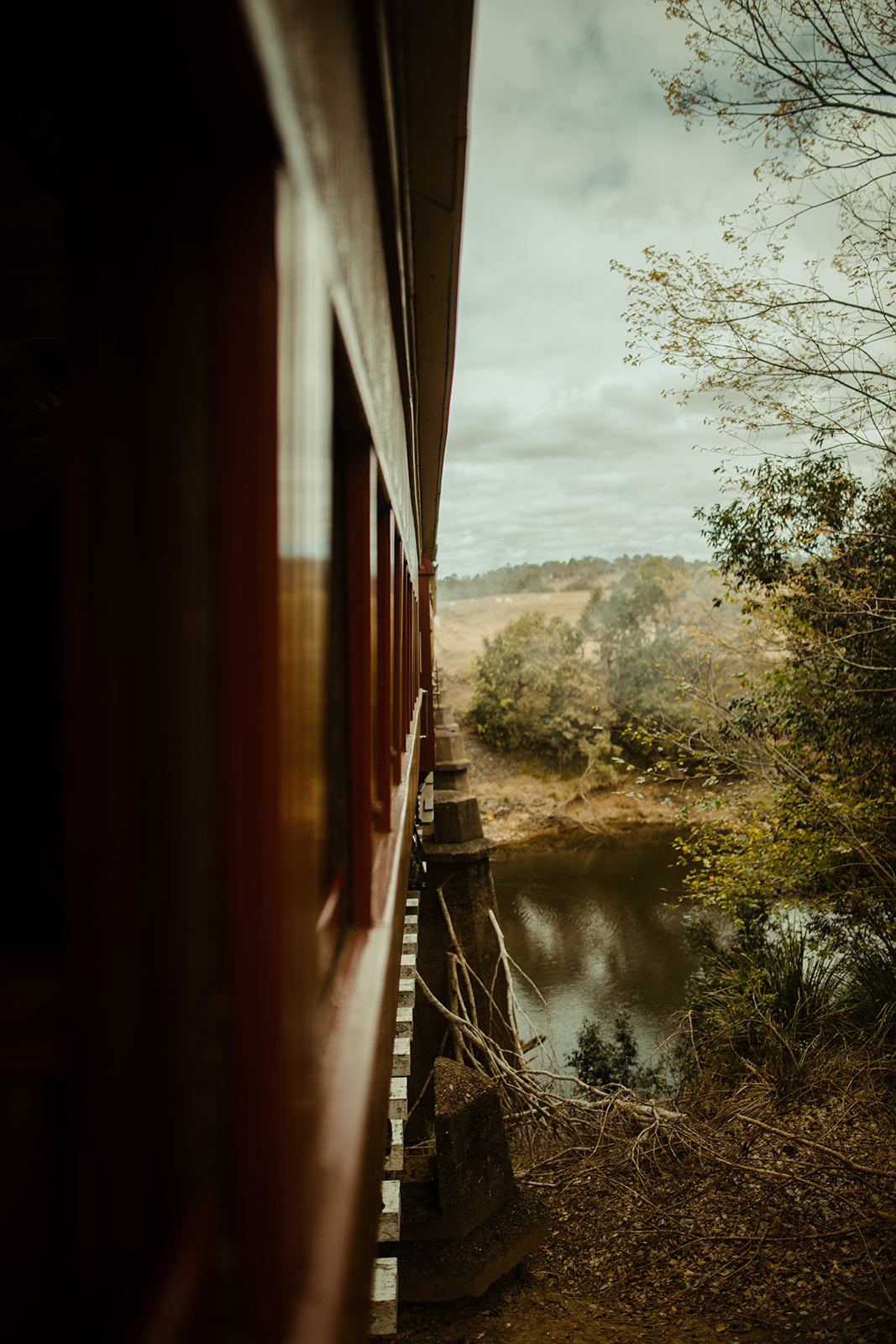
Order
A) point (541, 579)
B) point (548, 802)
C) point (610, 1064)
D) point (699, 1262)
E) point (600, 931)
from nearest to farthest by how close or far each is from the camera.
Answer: point (699, 1262)
point (610, 1064)
point (600, 931)
point (548, 802)
point (541, 579)

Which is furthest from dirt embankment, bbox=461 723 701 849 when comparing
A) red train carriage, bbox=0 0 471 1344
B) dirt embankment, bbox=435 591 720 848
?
red train carriage, bbox=0 0 471 1344

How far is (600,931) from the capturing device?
16.2 meters

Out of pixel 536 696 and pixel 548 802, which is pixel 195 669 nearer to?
pixel 548 802

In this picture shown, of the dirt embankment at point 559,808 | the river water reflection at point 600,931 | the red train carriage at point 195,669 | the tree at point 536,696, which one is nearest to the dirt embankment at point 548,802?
the dirt embankment at point 559,808

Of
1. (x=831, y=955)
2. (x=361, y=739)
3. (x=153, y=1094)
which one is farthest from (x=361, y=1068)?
(x=831, y=955)

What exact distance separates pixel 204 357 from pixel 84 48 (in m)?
0.34

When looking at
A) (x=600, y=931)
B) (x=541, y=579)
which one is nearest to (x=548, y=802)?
(x=600, y=931)

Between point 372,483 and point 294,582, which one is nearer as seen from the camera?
point 294,582

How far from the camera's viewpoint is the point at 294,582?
29.0 inches

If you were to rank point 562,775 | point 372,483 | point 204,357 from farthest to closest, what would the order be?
point 562,775 → point 372,483 → point 204,357

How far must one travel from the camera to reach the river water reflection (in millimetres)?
13125

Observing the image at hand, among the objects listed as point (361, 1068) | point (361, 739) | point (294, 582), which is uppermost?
point (294, 582)

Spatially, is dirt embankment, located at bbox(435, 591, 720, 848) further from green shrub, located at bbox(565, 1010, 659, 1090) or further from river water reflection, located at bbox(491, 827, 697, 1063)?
green shrub, located at bbox(565, 1010, 659, 1090)

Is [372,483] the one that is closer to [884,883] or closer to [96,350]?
[96,350]
